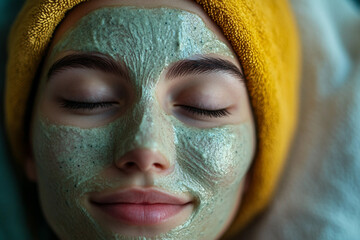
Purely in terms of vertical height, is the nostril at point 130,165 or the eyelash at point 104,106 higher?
the eyelash at point 104,106

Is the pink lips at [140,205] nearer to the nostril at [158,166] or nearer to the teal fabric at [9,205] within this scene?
the nostril at [158,166]

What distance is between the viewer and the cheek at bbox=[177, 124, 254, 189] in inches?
34.8

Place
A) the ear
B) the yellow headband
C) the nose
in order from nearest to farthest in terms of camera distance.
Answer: the nose → the yellow headband → the ear

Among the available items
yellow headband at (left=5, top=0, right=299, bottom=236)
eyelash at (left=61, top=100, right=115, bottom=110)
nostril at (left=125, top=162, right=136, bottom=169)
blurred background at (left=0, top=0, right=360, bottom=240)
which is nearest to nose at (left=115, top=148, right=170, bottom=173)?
nostril at (left=125, top=162, right=136, bottom=169)

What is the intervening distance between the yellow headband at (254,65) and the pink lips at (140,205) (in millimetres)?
309

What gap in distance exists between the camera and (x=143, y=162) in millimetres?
829

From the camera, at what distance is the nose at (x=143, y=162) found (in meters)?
0.83

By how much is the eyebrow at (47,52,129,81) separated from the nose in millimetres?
163

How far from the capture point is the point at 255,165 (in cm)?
109

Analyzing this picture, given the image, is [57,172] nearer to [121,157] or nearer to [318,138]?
[121,157]

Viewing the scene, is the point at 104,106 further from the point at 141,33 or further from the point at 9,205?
the point at 9,205

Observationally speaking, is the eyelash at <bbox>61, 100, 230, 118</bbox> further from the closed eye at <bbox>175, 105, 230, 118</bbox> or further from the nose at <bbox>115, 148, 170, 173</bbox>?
the nose at <bbox>115, 148, 170, 173</bbox>

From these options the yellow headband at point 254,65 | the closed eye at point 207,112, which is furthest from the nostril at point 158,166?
the yellow headband at point 254,65

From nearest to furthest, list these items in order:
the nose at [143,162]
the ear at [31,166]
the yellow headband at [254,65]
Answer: the nose at [143,162] → the yellow headband at [254,65] → the ear at [31,166]
